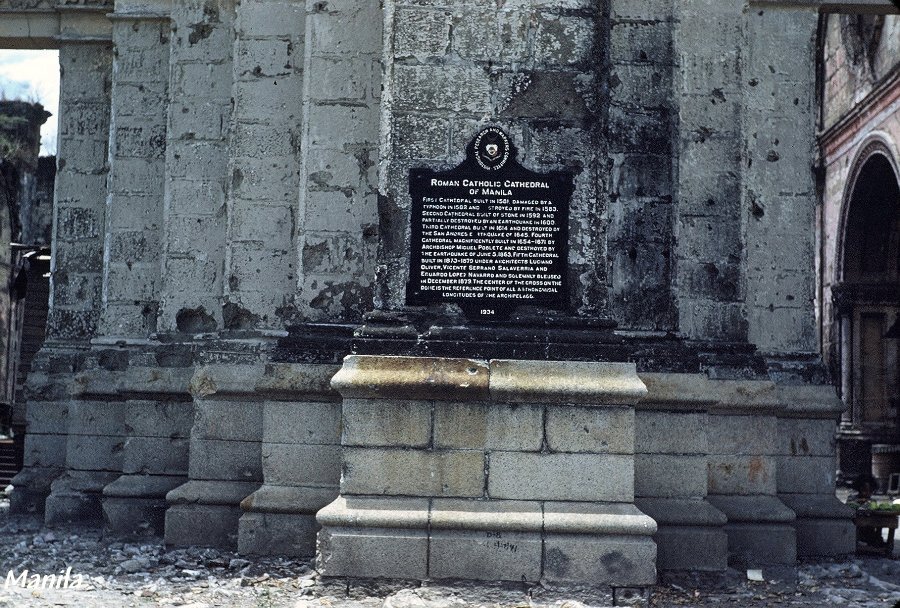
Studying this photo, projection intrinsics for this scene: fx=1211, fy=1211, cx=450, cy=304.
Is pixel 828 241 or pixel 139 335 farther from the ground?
pixel 828 241

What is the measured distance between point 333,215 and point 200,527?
8.68 ft

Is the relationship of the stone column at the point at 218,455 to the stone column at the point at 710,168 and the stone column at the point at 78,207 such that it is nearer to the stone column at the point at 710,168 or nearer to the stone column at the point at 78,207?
the stone column at the point at 78,207

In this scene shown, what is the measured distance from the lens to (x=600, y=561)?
709cm

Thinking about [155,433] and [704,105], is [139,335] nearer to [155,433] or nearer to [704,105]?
[155,433]

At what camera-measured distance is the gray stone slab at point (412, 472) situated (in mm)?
7219

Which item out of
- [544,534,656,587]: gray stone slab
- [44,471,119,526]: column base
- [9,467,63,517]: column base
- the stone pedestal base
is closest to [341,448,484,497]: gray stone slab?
the stone pedestal base

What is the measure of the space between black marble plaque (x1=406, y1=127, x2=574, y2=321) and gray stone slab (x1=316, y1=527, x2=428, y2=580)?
4.67ft

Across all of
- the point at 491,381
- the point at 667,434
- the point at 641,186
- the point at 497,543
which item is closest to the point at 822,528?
the point at 667,434

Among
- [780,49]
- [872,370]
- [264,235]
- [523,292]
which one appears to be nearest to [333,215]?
[264,235]

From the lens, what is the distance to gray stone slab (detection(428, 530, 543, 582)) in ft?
23.3

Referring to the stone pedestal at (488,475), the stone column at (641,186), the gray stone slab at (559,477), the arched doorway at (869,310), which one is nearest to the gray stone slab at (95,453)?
the stone pedestal at (488,475)

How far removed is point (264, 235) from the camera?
9.91 meters

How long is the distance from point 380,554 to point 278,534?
5.47 ft

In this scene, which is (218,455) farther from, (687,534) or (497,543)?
(687,534)
